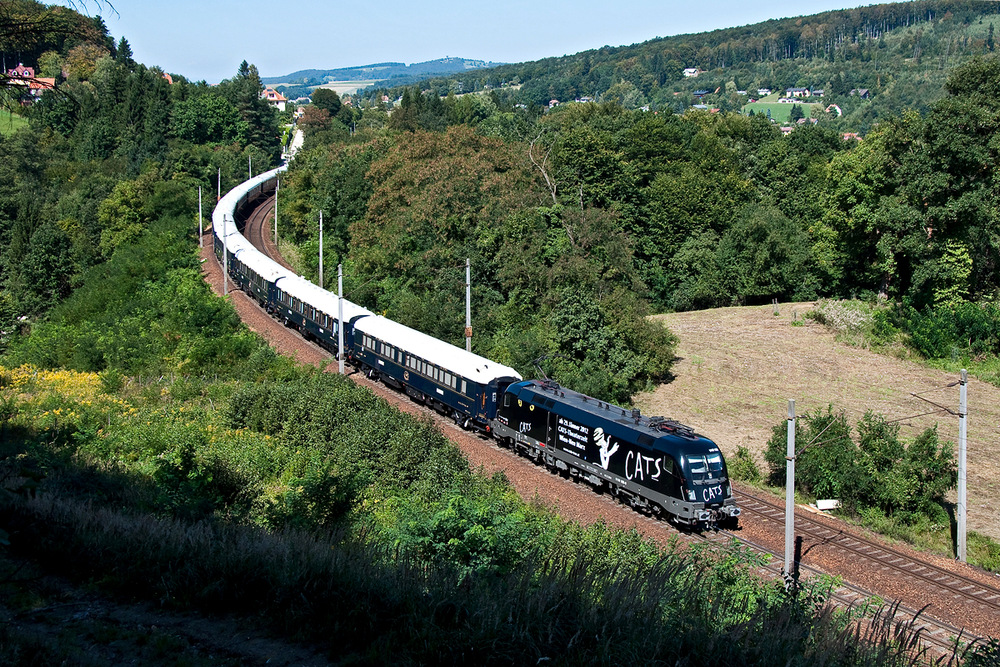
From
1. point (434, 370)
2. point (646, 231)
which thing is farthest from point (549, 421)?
point (646, 231)

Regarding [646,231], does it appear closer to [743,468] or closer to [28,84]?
[743,468]

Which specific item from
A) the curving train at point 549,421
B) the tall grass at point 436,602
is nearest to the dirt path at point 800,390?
the curving train at point 549,421

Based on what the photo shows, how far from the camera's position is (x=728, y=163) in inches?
2584

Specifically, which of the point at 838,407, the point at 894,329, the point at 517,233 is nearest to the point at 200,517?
the point at 838,407

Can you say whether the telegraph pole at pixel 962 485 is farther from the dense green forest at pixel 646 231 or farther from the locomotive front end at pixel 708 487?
the dense green forest at pixel 646 231

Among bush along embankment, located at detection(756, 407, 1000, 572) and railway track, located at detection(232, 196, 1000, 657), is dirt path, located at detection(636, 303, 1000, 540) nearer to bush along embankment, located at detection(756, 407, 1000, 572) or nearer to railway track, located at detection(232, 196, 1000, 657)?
bush along embankment, located at detection(756, 407, 1000, 572)

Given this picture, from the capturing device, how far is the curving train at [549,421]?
20.1 meters

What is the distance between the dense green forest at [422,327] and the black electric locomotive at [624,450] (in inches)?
114

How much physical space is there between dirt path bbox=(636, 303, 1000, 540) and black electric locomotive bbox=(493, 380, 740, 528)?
268 inches

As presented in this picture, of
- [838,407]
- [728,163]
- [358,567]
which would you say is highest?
[728,163]

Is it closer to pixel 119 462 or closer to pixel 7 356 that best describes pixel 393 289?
pixel 7 356

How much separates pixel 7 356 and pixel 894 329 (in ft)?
147

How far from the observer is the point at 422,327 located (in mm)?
38656

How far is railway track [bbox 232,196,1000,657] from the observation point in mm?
16516
